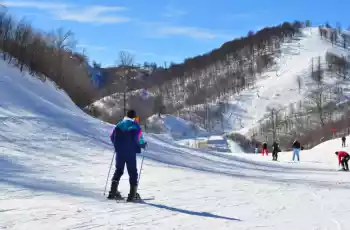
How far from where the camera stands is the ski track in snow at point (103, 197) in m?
6.90

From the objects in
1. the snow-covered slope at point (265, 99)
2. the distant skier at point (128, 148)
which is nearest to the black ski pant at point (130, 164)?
the distant skier at point (128, 148)

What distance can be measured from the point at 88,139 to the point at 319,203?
1213 centimetres

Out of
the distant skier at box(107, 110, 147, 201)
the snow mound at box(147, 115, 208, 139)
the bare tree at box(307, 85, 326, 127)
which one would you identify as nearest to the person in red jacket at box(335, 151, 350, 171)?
the distant skier at box(107, 110, 147, 201)

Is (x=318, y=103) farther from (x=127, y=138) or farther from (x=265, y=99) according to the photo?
(x=127, y=138)

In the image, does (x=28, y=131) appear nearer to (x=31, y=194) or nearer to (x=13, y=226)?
(x=31, y=194)

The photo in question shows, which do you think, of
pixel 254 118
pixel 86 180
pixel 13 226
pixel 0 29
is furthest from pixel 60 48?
pixel 254 118

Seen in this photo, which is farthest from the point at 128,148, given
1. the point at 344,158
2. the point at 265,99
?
the point at 265,99

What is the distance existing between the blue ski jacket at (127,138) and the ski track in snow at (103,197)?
1.03m

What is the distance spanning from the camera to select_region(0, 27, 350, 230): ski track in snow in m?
6.90

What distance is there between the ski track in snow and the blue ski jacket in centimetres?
103

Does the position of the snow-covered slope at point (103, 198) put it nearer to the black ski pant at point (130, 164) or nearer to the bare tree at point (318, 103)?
the black ski pant at point (130, 164)

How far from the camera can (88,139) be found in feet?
64.1

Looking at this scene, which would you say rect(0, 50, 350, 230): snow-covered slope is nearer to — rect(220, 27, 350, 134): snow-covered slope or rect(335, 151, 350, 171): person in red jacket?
rect(335, 151, 350, 171): person in red jacket

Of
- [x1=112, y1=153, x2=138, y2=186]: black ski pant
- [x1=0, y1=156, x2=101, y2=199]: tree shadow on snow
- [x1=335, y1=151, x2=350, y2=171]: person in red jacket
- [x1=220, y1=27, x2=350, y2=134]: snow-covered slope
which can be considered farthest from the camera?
[x1=220, y1=27, x2=350, y2=134]: snow-covered slope
